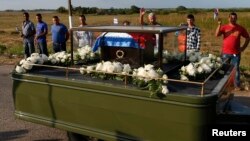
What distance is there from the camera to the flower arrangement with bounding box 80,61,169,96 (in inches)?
142

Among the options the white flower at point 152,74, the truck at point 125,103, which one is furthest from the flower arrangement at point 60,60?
the white flower at point 152,74

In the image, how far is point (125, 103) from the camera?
3.76 metres

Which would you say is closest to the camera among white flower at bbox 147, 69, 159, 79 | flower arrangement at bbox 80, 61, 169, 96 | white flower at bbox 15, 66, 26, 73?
flower arrangement at bbox 80, 61, 169, 96

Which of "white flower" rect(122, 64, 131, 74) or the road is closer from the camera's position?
"white flower" rect(122, 64, 131, 74)

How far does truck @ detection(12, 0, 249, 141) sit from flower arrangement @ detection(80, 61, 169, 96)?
2.7 inches

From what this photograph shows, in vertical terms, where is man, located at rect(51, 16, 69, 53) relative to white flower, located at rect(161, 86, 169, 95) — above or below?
above

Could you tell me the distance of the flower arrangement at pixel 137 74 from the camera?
3.60 meters

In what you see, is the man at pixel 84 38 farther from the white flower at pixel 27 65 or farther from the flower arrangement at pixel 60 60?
the white flower at pixel 27 65

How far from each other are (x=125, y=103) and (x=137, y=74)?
337mm

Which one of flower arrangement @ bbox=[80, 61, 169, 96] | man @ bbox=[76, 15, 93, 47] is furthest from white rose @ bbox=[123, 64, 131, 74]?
man @ bbox=[76, 15, 93, 47]

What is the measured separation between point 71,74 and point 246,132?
83.8 inches

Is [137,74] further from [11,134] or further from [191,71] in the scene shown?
[11,134]

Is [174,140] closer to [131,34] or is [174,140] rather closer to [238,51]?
[131,34]

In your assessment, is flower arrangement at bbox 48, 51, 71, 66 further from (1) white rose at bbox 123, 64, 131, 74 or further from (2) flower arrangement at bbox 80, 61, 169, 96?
(1) white rose at bbox 123, 64, 131, 74
